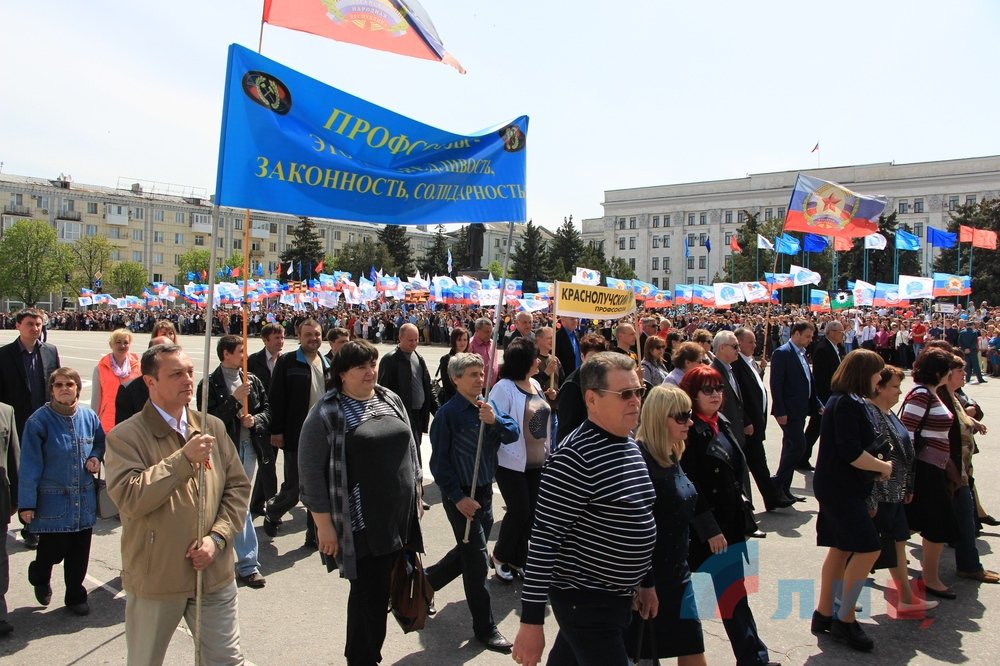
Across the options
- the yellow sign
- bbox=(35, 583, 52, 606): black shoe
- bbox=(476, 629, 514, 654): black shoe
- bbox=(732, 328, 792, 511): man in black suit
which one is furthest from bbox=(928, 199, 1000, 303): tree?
bbox=(35, 583, 52, 606): black shoe

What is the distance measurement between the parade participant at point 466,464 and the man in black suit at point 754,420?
347 centimetres

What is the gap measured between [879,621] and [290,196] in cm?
443

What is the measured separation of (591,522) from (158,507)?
1.74 metres

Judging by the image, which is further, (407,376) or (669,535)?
(407,376)

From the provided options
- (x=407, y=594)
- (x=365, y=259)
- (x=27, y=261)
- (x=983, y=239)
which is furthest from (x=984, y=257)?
(x=27, y=261)

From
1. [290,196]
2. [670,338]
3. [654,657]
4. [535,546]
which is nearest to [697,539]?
[654,657]

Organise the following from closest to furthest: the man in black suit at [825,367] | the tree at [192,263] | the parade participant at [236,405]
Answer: the parade participant at [236,405]
the man in black suit at [825,367]
the tree at [192,263]

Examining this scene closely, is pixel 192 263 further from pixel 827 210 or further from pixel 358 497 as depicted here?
pixel 358 497

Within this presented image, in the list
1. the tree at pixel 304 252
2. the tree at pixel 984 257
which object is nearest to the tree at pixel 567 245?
the tree at pixel 304 252

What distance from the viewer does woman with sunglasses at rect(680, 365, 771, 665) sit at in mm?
3939

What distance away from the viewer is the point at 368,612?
3723mm

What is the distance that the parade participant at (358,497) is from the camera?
371 cm

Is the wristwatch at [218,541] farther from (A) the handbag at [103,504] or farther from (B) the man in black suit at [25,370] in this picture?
(B) the man in black suit at [25,370]

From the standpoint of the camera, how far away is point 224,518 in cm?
338
